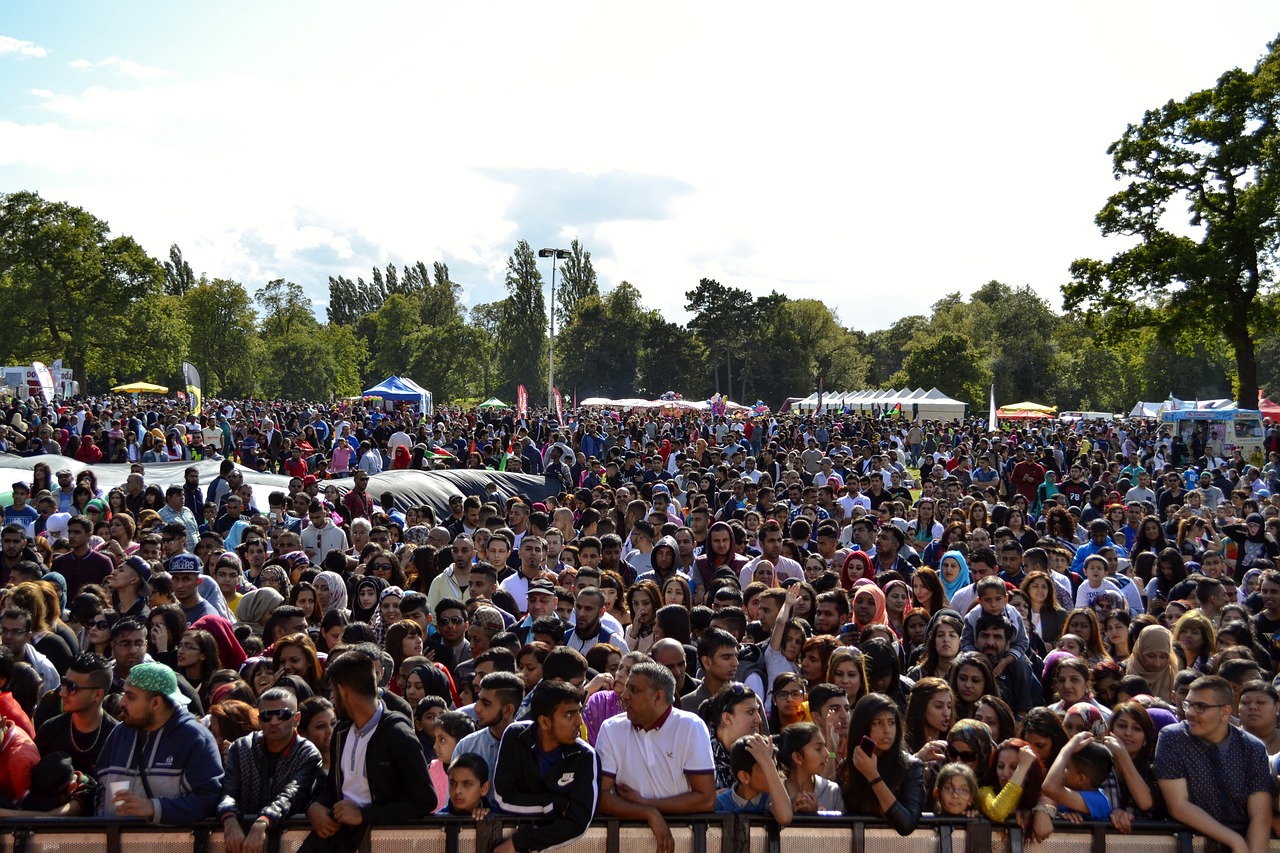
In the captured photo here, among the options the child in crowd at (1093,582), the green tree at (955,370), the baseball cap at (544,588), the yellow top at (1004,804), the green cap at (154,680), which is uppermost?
the green tree at (955,370)

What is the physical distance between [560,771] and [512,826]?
13.6 inches

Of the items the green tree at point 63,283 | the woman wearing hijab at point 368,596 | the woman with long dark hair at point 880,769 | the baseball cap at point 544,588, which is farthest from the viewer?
the green tree at point 63,283

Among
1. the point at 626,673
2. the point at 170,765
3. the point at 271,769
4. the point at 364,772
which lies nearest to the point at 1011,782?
the point at 626,673

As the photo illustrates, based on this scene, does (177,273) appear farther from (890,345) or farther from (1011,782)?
(1011,782)

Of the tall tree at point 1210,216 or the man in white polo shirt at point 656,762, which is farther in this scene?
the tall tree at point 1210,216

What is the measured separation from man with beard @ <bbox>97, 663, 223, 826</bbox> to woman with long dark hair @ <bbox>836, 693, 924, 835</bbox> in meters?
2.50

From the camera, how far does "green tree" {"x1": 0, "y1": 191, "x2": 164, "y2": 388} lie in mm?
48156

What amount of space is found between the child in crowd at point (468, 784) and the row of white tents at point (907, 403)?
136ft

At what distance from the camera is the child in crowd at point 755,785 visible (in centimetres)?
402

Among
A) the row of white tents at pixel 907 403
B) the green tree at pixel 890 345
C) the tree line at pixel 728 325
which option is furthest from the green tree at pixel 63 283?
the green tree at pixel 890 345

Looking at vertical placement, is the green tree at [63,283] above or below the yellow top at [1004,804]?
above

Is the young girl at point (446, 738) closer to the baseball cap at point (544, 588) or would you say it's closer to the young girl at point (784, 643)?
the young girl at point (784, 643)

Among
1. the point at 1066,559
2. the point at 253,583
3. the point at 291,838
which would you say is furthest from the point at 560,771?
the point at 1066,559

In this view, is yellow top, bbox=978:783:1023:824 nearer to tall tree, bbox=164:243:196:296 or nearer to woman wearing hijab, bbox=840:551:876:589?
woman wearing hijab, bbox=840:551:876:589
